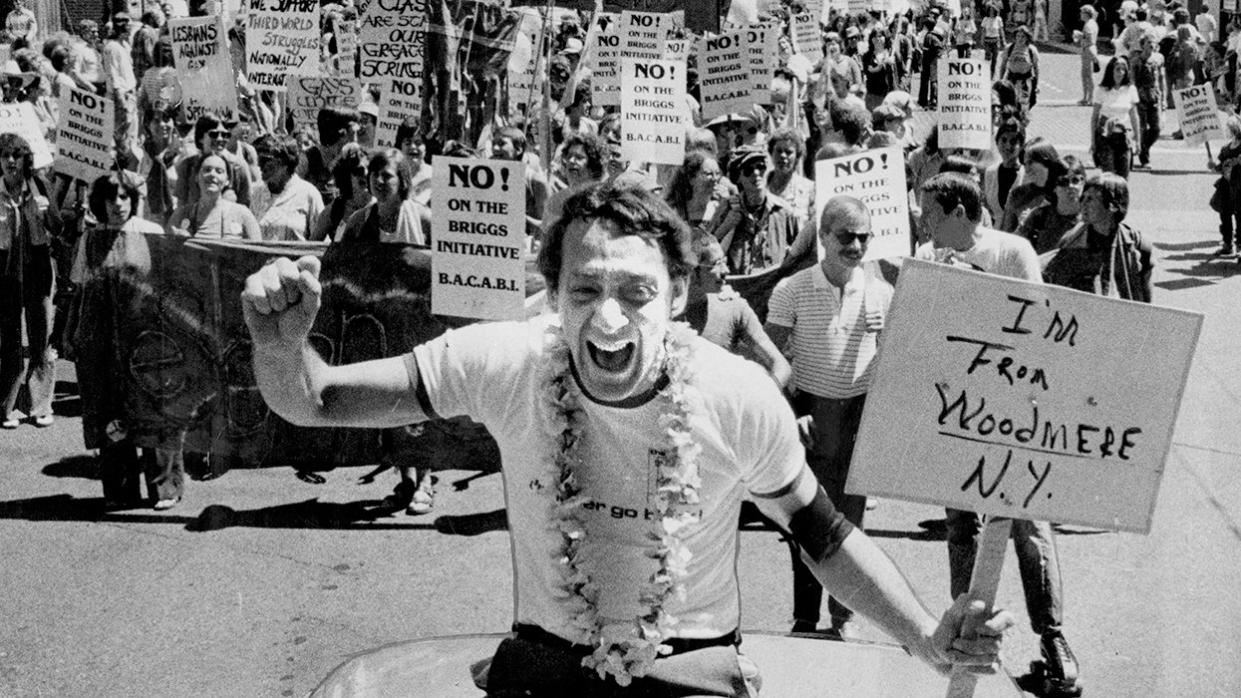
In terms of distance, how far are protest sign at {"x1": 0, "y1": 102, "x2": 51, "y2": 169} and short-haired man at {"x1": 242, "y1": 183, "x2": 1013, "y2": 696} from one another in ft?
27.8

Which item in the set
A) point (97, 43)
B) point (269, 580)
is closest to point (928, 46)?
point (97, 43)

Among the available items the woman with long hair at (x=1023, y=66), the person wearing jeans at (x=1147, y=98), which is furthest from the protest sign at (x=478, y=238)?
the woman with long hair at (x=1023, y=66)

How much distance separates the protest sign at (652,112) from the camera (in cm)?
1097

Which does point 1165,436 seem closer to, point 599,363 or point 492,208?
point 599,363

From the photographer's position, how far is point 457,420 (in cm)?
812

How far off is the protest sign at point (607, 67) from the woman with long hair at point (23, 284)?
4621mm

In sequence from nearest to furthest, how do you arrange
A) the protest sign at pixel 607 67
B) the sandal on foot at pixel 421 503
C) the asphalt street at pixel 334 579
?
the asphalt street at pixel 334 579 → the sandal on foot at pixel 421 503 → the protest sign at pixel 607 67

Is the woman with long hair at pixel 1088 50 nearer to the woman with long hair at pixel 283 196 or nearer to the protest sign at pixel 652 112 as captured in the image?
the protest sign at pixel 652 112

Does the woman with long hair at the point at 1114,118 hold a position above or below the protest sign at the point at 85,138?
below

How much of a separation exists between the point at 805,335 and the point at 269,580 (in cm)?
254

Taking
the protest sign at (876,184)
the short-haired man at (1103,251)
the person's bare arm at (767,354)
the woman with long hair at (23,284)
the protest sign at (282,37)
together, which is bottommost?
the woman with long hair at (23,284)

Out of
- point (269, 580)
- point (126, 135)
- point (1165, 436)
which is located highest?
point (1165, 436)

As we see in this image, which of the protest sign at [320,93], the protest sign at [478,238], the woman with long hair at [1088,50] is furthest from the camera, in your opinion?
the woman with long hair at [1088,50]

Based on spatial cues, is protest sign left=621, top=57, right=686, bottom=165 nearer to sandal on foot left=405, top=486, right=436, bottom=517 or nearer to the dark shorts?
sandal on foot left=405, top=486, right=436, bottom=517
